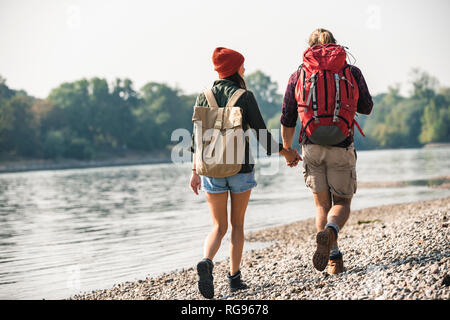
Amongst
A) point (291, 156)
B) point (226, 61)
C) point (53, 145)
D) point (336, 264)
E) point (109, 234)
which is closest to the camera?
point (226, 61)

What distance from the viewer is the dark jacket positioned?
16.3 feet

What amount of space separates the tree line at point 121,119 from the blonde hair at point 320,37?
83256 mm

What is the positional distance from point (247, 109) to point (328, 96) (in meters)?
0.75

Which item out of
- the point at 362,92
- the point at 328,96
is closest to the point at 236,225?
the point at 328,96

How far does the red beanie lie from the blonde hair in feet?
2.33

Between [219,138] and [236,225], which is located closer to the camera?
[219,138]

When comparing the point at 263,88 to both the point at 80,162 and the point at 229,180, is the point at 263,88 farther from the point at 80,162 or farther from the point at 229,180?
the point at 229,180

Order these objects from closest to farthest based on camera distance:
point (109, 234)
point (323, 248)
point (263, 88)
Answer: point (323, 248) < point (109, 234) < point (263, 88)

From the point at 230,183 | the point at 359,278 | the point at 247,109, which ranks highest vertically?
the point at 247,109

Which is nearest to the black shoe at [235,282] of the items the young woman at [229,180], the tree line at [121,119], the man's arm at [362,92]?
the young woman at [229,180]

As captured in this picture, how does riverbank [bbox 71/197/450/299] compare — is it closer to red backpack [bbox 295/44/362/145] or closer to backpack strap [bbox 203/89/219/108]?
red backpack [bbox 295/44/362/145]

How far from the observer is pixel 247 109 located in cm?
497
